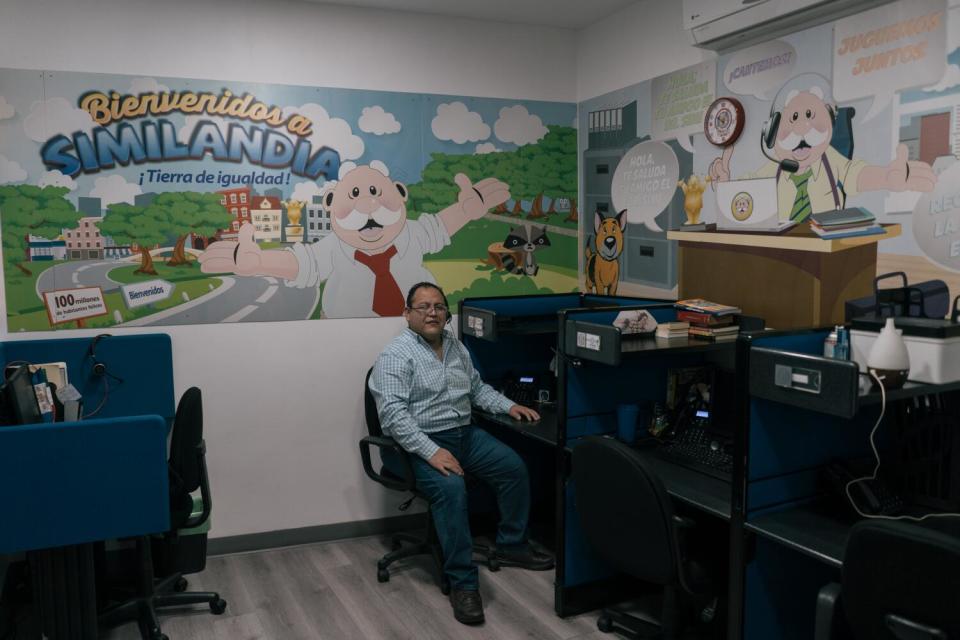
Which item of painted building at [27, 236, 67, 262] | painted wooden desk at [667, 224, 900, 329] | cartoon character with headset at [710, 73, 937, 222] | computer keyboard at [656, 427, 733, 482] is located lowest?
computer keyboard at [656, 427, 733, 482]

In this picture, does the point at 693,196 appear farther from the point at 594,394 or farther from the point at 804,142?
the point at 594,394

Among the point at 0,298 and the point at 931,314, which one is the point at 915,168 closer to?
the point at 931,314

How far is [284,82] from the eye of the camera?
3.70m

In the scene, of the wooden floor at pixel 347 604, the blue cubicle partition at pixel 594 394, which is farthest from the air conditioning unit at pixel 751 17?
the wooden floor at pixel 347 604

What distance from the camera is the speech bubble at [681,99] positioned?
3336 millimetres

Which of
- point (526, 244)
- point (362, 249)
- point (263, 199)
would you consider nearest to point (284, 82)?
point (263, 199)

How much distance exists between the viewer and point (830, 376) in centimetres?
198

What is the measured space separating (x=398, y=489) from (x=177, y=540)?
0.94 meters

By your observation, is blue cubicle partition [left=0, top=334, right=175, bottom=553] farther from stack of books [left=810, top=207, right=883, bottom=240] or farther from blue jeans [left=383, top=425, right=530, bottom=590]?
stack of books [left=810, top=207, right=883, bottom=240]

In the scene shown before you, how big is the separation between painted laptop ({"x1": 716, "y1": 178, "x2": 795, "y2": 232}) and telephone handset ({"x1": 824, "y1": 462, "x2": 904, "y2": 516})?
1095 mm

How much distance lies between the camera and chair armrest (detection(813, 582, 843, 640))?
1896 millimetres

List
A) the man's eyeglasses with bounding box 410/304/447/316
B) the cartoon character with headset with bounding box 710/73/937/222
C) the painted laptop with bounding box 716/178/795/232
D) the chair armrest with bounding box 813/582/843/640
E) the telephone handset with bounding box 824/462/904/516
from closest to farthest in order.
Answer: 1. the chair armrest with bounding box 813/582/843/640
2. the telephone handset with bounding box 824/462/904/516
3. the cartoon character with headset with bounding box 710/73/937/222
4. the painted laptop with bounding box 716/178/795/232
5. the man's eyeglasses with bounding box 410/304/447/316

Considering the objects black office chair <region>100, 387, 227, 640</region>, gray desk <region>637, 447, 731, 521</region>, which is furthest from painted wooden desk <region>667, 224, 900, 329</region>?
black office chair <region>100, 387, 227, 640</region>

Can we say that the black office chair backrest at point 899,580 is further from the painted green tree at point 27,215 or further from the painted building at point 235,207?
the painted green tree at point 27,215
